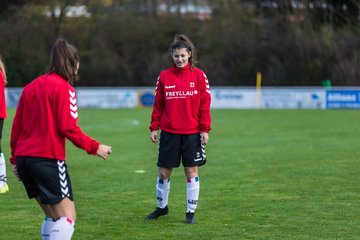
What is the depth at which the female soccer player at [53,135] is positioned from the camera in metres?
5.79

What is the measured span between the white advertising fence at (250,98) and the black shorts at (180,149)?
26344mm

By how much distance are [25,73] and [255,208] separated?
42.0 meters

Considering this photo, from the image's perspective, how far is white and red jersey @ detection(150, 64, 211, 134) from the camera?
8.29 m

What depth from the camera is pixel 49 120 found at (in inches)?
229

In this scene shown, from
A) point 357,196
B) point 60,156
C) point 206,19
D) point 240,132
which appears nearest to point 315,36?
point 206,19

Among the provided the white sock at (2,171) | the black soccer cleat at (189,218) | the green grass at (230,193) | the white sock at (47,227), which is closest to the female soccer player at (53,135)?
the white sock at (47,227)

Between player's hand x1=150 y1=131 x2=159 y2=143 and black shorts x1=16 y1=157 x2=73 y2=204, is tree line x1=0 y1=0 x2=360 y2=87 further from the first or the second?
black shorts x1=16 y1=157 x2=73 y2=204

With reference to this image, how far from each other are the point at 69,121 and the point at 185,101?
266cm

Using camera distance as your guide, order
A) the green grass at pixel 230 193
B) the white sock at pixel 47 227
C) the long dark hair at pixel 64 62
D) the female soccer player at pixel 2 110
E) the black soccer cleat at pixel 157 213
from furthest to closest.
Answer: the female soccer player at pixel 2 110 → the black soccer cleat at pixel 157 213 → the green grass at pixel 230 193 → the white sock at pixel 47 227 → the long dark hair at pixel 64 62

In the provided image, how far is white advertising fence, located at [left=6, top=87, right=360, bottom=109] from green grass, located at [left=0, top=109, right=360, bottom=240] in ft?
47.5

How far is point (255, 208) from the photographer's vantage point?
934 centimetres

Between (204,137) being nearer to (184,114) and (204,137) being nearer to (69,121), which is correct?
(184,114)

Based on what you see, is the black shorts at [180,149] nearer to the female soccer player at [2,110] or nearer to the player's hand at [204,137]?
the player's hand at [204,137]

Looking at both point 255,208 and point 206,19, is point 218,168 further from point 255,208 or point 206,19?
point 206,19
